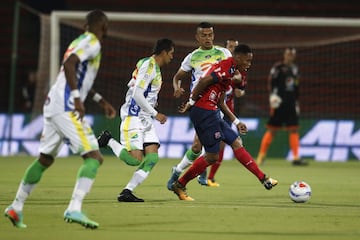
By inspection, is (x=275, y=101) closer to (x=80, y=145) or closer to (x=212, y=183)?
(x=212, y=183)

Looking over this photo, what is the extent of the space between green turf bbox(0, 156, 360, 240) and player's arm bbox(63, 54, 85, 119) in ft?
3.55

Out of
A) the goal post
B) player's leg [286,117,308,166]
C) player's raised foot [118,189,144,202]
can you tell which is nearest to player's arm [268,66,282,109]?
player's leg [286,117,308,166]

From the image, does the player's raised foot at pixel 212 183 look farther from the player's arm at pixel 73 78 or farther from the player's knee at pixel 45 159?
the player's arm at pixel 73 78

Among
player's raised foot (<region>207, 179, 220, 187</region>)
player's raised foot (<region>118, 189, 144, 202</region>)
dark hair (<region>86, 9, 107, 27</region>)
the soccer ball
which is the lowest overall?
player's raised foot (<region>207, 179, 220, 187</region>)

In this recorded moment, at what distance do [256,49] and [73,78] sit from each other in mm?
13428

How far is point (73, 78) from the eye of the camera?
7.68m

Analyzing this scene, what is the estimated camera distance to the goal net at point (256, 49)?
19359 millimetres

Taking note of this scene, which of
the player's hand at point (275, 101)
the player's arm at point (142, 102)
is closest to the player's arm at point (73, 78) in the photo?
the player's arm at point (142, 102)

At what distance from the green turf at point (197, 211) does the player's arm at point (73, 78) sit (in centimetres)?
108

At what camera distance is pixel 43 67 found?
2066 centimetres

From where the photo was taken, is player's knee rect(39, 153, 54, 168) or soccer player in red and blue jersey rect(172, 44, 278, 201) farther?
soccer player in red and blue jersey rect(172, 44, 278, 201)

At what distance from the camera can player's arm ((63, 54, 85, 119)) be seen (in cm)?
765

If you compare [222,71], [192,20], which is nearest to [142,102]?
[222,71]

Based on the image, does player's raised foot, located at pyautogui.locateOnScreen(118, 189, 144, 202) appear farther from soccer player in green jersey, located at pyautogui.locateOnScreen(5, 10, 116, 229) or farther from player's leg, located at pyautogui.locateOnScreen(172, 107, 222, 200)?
soccer player in green jersey, located at pyautogui.locateOnScreen(5, 10, 116, 229)
